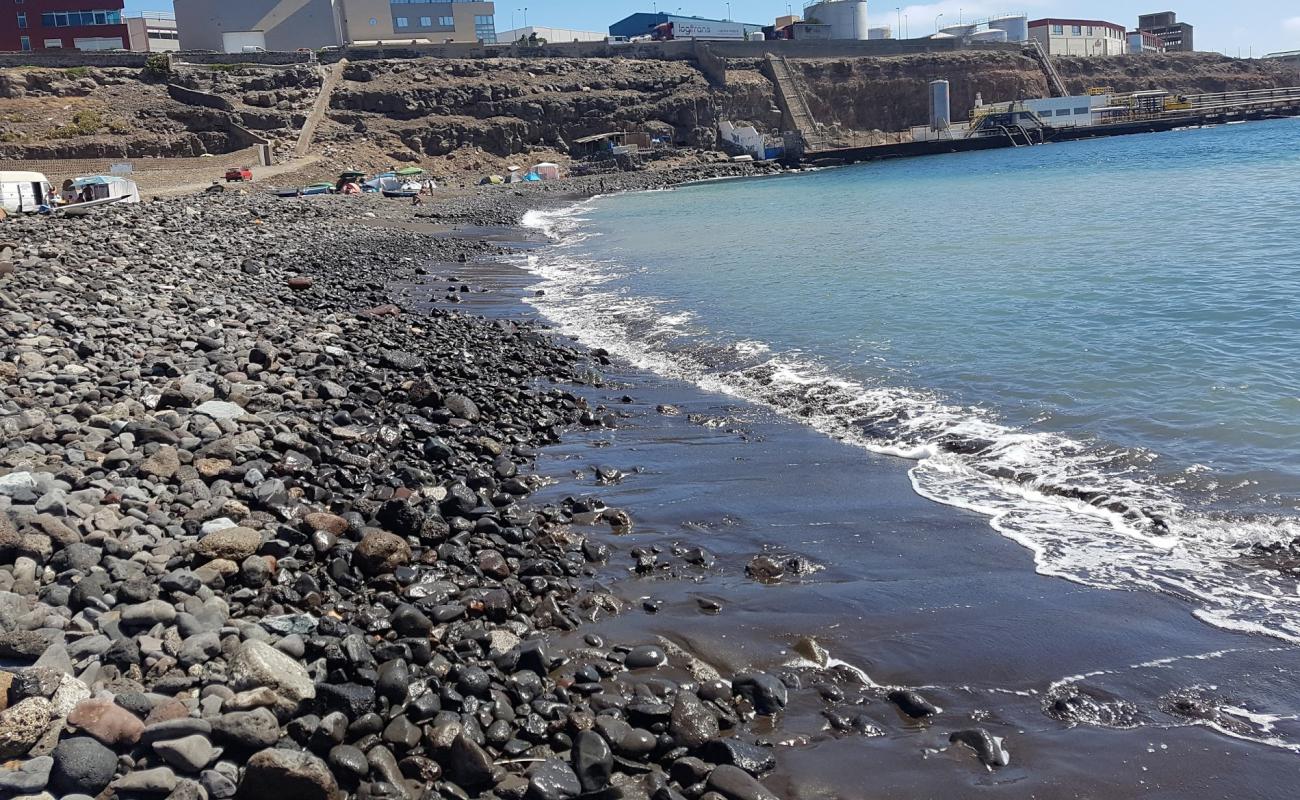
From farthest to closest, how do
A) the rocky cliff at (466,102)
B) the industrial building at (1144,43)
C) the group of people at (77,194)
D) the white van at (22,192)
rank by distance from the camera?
the industrial building at (1144,43) < the rocky cliff at (466,102) < the group of people at (77,194) < the white van at (22,192)

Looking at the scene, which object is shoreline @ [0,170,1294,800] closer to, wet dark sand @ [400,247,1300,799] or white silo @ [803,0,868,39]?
wet dark sand @ [400,247,1300,799]

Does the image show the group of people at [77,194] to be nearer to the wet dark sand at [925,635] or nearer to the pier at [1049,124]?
the wet dark sand at [925,635]

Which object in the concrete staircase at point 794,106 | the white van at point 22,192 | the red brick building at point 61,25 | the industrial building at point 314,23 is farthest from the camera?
the concrete staircase at point 794,106

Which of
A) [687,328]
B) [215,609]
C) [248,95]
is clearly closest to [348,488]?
[215,609]

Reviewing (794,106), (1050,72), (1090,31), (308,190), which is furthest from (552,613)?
(1090,31)

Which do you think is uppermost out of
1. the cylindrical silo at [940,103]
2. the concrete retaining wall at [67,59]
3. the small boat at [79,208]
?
the concrete retaining wall at [67,59]

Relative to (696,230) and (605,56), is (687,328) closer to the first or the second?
(696,230)

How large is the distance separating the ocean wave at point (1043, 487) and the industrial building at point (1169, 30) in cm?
13730

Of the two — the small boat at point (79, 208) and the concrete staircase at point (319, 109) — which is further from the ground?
the concrete staircase at point (319, 109)

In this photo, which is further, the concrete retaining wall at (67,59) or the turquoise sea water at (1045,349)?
the concrete retaining wall at (67,59)

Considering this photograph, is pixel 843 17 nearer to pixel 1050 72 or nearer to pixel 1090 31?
pixel 1050 72

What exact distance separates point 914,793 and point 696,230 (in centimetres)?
2816

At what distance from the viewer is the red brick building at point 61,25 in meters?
62.2

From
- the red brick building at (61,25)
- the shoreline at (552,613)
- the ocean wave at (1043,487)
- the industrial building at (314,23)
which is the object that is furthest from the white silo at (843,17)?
the shoreline at (552,613)
